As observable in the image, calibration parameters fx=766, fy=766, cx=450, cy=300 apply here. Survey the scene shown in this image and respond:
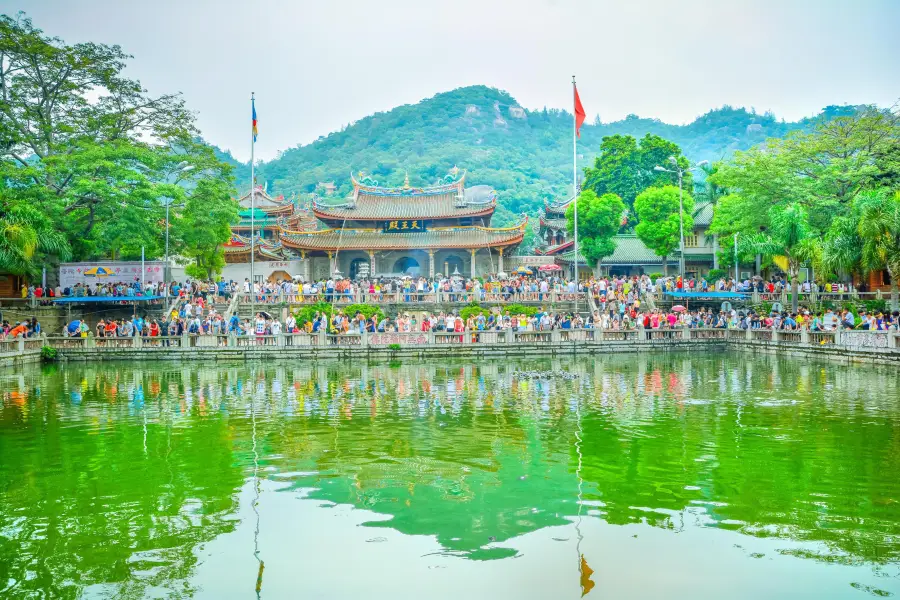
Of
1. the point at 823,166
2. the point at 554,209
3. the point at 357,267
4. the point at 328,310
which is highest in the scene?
the point at 554,209

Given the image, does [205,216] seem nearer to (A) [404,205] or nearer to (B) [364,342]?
(A) [404,205]

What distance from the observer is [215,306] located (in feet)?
113

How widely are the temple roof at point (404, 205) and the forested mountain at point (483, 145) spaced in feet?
124

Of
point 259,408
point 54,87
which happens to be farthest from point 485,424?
point 54,87

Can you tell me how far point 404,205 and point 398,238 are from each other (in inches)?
126

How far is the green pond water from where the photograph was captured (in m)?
7.14

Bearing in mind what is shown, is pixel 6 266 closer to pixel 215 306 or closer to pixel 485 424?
pixel 215 306

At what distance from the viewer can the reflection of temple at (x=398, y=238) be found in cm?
4666

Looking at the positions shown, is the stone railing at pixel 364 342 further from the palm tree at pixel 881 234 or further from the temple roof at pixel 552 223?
the temple roof at pixel 552 223

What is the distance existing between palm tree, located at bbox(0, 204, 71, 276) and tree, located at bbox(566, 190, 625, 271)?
26.8 m

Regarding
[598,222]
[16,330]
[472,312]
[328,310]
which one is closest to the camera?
[16,330]

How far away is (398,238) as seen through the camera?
156ft

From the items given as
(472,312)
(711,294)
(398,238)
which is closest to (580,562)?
(472,312)

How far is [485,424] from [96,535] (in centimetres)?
765
